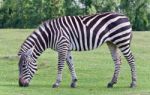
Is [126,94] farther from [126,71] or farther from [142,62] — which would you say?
[142,62]

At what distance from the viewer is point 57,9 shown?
70062mm

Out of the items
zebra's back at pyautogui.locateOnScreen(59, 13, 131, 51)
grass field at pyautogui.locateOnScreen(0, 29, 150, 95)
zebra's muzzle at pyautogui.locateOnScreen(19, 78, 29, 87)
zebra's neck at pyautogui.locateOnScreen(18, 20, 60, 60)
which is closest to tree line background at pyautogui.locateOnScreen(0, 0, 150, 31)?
grass field at pyautogui.locateOnScreen(0, 29, 150, 95)

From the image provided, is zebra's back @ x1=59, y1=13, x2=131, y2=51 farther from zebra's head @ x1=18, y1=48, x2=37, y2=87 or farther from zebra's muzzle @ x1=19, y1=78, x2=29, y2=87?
zebra's muzzle @ x1=19, y1=78, x2=29, y2=87

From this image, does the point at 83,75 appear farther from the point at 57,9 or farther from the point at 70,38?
the point at 57,9

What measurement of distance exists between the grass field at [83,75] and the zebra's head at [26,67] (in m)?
0.26

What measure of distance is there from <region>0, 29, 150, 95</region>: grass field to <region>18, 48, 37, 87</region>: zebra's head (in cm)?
26

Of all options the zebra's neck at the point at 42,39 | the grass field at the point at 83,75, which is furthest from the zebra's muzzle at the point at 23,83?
the zebra's neck at the point at 42,39

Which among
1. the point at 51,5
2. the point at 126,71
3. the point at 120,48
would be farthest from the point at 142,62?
the point at 51,5

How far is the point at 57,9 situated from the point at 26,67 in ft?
177

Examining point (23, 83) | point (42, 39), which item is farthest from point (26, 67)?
point (42, 39)

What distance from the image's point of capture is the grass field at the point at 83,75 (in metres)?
15.2

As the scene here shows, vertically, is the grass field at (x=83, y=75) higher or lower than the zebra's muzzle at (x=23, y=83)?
lower

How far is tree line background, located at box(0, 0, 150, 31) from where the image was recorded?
7006 centimetres

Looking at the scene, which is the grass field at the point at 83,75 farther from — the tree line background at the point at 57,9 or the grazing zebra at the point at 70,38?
the tree line background at the point at 57,9
